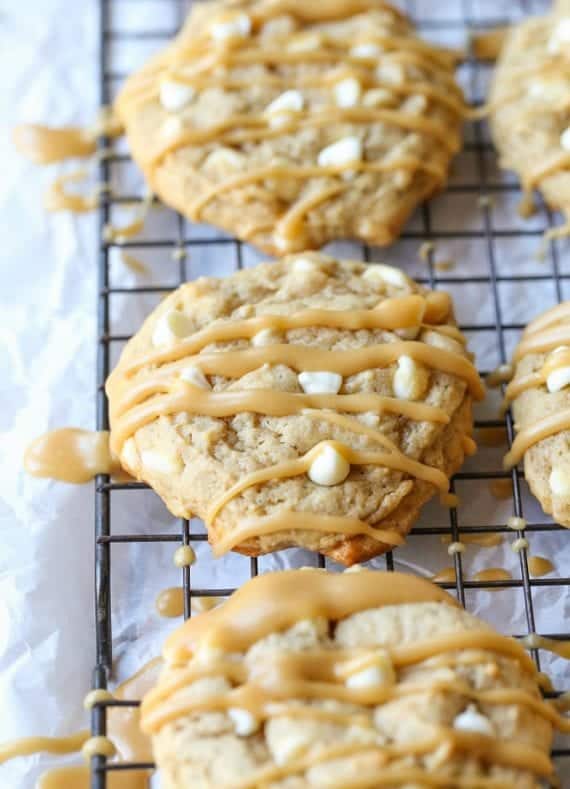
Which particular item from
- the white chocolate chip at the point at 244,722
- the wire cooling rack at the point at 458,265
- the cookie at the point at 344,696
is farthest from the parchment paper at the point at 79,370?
the white chocolate chip at the point at 244,722

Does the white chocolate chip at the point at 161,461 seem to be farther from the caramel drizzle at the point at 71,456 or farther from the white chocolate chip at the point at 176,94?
the white chocolate chip at the point at 176,94

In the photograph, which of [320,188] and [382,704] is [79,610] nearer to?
[382,704]

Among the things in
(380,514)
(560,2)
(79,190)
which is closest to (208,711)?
(380,514)

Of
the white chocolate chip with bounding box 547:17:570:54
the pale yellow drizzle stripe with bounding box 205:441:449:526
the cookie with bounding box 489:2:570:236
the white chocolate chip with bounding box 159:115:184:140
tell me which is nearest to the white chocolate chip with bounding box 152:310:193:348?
the pale yellow drizzle stripe with bounding box 205:441:449:526

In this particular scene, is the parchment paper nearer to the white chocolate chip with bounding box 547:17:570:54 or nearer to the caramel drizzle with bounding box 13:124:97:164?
the caramel drizzle with bounding box 13:124:97:164

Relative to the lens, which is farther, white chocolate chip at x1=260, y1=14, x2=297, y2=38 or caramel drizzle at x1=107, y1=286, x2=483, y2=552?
white chocolate chip at x1=260, y1=14, x2=297, y2=38

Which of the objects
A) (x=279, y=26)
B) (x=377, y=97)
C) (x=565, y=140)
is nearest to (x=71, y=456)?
(x=377, y=97)
